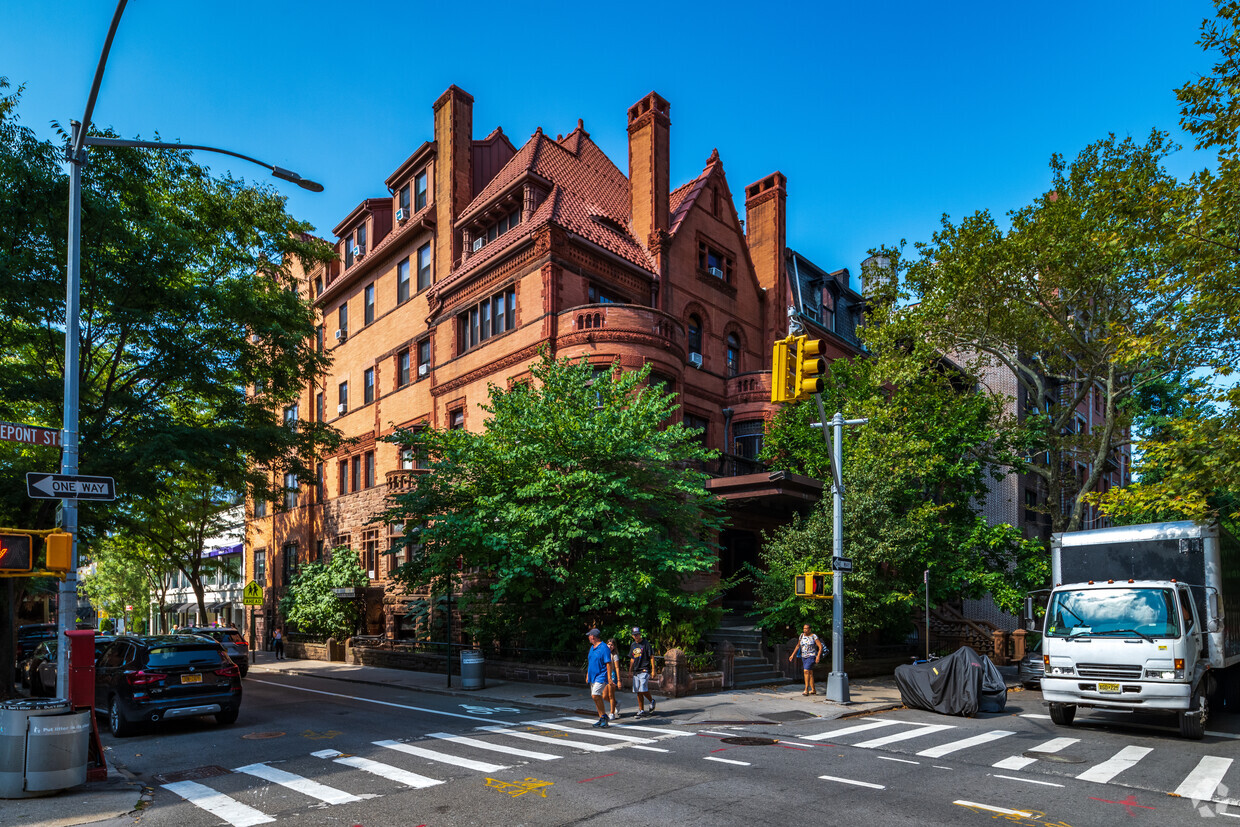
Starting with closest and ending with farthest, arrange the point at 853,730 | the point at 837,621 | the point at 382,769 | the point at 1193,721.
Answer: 1. the point at 382,769
2. the point at 1193,721
3. the point at 853,730
4. the point at 837,621

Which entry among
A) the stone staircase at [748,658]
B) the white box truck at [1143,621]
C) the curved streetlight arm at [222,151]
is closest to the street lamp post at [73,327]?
the curved streetlight arm at [222,151]

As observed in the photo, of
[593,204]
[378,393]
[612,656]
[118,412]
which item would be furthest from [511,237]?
[612,656]

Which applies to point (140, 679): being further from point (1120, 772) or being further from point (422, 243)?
point (422, 243)

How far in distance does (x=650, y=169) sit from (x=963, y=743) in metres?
23.9

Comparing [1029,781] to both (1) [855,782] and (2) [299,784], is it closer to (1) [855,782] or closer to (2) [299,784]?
(1) [855,782]

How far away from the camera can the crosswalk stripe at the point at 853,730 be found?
13.6m

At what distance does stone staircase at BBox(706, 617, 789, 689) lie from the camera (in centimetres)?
2067

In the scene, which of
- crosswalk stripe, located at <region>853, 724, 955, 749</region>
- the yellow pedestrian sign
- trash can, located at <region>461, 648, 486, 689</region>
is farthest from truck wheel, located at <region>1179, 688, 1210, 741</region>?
the yellow pedestrian sign

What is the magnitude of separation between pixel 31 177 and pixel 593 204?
1871 centimetres

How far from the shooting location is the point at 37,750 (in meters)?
9.02

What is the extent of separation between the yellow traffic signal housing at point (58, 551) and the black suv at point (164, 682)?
5176 millimetres

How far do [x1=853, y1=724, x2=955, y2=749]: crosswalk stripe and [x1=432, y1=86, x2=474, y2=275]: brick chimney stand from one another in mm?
23925

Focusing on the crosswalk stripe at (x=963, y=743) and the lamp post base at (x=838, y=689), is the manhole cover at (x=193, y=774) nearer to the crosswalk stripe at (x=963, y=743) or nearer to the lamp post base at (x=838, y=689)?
the crosswalk stripe at (x=963, y=743)

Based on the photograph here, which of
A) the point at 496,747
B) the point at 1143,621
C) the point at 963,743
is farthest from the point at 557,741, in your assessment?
the point at 1143,621
